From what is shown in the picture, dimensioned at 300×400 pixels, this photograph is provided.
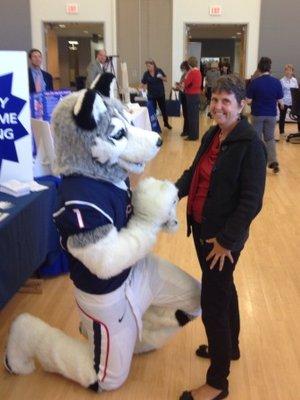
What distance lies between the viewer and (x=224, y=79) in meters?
1.69

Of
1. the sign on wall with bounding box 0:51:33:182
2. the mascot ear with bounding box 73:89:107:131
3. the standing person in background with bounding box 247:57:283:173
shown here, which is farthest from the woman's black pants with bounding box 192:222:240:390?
the standing person in background with bounding box 247:57:283:173

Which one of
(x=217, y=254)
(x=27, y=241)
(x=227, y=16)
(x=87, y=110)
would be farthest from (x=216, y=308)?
(x=227, y=16)

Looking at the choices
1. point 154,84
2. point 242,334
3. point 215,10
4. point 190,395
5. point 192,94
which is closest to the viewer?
point 190,395

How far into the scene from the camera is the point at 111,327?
1839 millimetres

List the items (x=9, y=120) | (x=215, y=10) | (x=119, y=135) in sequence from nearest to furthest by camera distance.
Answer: (x=119, y=135) < (x=9, y=120) < (x=215, y=10)

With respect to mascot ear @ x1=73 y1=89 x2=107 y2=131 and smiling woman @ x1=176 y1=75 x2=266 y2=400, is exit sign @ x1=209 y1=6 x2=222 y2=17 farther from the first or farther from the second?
mascot ear @ x1=73 y1=89 x2=107 y2=131

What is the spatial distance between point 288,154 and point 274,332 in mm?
5097

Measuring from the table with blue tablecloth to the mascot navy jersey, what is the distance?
629 mm

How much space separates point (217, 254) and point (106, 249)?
41 cm

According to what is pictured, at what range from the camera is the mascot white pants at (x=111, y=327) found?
185cm

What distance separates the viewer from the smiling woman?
64.6 inches

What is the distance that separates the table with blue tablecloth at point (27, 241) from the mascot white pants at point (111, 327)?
0.32 meters

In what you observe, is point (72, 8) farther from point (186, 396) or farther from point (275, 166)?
point (186, 396)

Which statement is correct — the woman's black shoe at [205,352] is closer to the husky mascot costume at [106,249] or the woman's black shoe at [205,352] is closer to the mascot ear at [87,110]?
the husky mascot costume at [106,249]
